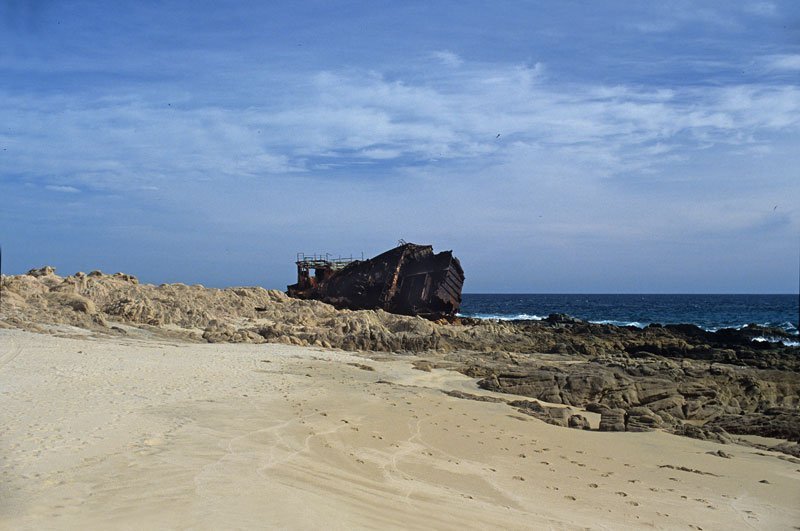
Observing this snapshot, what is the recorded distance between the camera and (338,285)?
36.1 metres

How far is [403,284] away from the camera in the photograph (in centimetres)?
3409

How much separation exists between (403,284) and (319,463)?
88.7ft

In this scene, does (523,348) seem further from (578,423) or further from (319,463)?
(319,463)

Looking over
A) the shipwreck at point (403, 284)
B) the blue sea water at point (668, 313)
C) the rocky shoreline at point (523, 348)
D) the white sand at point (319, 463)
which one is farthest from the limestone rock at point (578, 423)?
the blue sea water at point (668, 313)

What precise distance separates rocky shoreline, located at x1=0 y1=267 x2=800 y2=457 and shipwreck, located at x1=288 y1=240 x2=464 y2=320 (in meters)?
1.89

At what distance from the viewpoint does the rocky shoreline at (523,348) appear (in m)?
12.6

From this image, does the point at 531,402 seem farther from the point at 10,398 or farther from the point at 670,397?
the point at 10,398

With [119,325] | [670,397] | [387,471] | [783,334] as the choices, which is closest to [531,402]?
[670,397]

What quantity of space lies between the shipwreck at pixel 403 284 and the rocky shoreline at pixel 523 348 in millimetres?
1895

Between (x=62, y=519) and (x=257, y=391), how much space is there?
6290mm

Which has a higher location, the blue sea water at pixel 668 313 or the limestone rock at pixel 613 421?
the blue sea water at pixel 668 313

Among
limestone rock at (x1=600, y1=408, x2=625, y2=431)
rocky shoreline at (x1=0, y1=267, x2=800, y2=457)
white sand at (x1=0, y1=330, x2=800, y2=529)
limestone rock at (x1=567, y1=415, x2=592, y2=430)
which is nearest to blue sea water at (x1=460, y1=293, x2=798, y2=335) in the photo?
rocky shoreline at (x1=0, y1=267, x2=800, y2=457)

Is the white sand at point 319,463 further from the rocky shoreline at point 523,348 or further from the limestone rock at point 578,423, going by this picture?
the rocky shoreline at point 523,348

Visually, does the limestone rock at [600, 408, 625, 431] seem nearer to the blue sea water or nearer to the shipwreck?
the shipwreck
